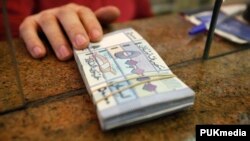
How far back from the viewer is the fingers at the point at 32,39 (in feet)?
2.00

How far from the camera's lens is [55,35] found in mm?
622

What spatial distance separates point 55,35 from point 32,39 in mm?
58

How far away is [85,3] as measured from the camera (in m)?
0.89

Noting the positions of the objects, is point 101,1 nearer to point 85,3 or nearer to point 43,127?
point 85,3

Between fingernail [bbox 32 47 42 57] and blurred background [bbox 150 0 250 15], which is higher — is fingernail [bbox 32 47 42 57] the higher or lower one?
the higher one

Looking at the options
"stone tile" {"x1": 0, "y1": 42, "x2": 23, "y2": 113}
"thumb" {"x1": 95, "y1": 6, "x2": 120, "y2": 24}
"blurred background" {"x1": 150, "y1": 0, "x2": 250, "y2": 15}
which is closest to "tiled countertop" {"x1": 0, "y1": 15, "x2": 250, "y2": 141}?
"stone tile" {"x1": 0, "y1": 42, "x2": 23, "y2": 113}

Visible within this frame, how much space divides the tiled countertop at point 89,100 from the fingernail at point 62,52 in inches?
0.7

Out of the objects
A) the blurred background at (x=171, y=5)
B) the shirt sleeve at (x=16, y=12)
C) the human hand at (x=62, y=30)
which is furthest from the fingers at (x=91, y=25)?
the blurred background at (x=171, y=5)

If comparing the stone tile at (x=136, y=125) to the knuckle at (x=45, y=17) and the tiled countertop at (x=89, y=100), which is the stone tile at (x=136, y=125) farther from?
the knuckle at (x=45, y=17)

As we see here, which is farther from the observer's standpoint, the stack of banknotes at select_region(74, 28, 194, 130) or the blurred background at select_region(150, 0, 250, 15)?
the blurred background at select_region(150, 0, 250, 15)

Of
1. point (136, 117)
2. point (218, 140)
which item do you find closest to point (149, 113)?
point (136, 117)

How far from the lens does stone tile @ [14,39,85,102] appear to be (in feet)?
1.69

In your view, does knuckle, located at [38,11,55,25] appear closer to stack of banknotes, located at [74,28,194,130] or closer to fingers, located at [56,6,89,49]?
fingers, located at [56,6,89,49]

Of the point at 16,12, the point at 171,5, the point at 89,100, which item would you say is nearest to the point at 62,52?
the point at 89,100
